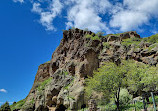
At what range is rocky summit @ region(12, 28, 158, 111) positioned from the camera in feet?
110

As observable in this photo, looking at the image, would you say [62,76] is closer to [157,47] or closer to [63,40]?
[63,40]

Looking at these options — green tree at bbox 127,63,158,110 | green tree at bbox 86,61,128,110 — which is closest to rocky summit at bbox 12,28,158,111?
green tree at bbox 86,61,128,110

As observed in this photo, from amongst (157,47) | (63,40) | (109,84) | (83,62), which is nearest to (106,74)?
(109,84)

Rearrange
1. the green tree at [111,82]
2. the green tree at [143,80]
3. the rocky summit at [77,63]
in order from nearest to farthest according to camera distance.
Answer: the green tree at [143,80] < the green tree at [111,82] < the rocky summit at [77,63]

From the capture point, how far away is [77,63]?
39.7 meters

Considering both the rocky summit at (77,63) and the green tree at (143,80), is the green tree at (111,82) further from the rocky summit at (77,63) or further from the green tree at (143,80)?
the rocky summit at (77,63)

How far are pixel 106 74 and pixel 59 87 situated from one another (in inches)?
773

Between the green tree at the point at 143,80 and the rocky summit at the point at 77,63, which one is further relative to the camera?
the rocky summit at the point at 77,63

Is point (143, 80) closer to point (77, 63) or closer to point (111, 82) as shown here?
point (111, 82)

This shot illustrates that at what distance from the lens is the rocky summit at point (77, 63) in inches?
1318

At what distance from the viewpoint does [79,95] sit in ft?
102

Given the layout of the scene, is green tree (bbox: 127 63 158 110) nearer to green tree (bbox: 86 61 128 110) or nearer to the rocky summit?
green tree (bbox: 86 61 128 110)

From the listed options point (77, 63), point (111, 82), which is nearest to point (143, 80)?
point (111, 82)

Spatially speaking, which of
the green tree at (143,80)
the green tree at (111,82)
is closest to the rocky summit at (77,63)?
the green tree at (111,82)
